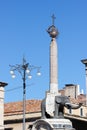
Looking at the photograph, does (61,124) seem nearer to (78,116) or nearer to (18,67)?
(18,67)

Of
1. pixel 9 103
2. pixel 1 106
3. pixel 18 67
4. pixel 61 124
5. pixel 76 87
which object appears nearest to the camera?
pixel 61 124

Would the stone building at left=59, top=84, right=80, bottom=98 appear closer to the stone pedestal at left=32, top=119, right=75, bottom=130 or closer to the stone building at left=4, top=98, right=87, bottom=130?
the stone building at left=4, top=98, right=87, bottom=130

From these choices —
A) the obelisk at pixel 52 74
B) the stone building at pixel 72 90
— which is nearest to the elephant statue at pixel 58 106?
the obelisk at pixel 52 74

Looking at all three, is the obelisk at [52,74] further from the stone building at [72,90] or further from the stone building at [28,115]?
the stone building at [72,90]

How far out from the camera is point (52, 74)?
2853cm

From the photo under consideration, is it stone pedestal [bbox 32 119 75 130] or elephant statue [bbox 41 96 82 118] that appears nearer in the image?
stone pedestal [bbox 32 119 75 130]

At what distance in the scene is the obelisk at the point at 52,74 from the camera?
27891 mm

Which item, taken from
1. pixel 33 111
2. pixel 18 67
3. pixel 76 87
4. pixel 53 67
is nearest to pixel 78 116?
pixel 33 111

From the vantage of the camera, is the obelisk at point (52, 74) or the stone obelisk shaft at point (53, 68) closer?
the obelisk at point (52, 74)

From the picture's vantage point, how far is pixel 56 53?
29.0 m

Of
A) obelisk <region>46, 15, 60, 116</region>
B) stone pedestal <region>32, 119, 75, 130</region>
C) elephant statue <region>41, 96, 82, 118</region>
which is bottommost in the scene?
stone pedestal <region>32, 119, 75, 130</region>

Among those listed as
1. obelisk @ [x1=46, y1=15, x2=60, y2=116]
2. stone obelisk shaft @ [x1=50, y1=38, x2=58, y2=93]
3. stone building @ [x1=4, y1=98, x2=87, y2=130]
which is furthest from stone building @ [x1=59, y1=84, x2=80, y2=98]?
stone obelisk shaft @ [x1=50, y1=38, x2=58, y2=93]

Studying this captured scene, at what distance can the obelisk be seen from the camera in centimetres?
2789

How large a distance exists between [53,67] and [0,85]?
2351cm
